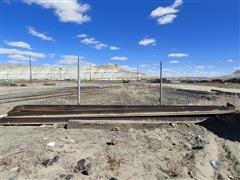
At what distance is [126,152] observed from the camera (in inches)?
223

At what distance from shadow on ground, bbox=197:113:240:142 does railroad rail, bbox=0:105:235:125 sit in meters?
0.25

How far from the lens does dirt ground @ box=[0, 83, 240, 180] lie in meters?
4.79

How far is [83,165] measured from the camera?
496 cm

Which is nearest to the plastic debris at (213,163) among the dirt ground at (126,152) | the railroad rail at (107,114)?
the dirt ground at (126,152)

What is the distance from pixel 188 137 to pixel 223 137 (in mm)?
1035

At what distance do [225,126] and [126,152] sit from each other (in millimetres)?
3633

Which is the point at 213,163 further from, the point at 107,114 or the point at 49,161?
the point at 107,114

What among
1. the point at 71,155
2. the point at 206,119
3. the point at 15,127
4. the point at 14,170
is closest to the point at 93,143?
the point at 71,155

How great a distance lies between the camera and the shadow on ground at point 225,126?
7.14 metres

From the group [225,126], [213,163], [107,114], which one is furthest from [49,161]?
[225,126]

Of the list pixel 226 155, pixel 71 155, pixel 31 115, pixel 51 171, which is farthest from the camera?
pixel 31 115

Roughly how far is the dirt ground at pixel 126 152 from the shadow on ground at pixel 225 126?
0.02 m

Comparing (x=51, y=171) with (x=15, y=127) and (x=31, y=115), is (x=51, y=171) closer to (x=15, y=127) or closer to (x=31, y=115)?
(x=15, y=127)

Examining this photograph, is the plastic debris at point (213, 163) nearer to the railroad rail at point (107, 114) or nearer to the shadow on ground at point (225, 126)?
the shadow on ground at point (225, 126)
